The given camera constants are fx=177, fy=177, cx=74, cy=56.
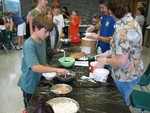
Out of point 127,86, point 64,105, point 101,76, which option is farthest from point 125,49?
point 64,105

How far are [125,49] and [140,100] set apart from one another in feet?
2.38

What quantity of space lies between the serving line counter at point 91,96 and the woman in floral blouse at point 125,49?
14 cm

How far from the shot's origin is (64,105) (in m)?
1.15

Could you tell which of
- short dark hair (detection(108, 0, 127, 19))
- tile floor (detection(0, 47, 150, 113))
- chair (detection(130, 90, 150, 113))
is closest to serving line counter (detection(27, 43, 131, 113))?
chair (detection(130, 90, 150, 113))

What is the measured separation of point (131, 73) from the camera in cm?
154

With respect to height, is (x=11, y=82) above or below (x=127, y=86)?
below

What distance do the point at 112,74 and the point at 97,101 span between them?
0.47 meters

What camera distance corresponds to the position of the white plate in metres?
1.10

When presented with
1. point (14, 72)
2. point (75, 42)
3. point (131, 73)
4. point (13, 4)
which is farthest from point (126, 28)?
point (13, 4)

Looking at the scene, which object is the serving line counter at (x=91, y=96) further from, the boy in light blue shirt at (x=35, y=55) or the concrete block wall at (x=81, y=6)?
the concrete block wall at (x=81, y=6)

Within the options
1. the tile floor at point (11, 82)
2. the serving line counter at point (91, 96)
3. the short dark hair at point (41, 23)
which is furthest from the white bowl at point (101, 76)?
the tile floor at point (11, 82)

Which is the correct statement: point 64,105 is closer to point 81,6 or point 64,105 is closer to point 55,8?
point 55,8

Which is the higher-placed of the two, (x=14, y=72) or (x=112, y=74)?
(x=112, y=74)

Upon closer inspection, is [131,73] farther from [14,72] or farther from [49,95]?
[14,72]
